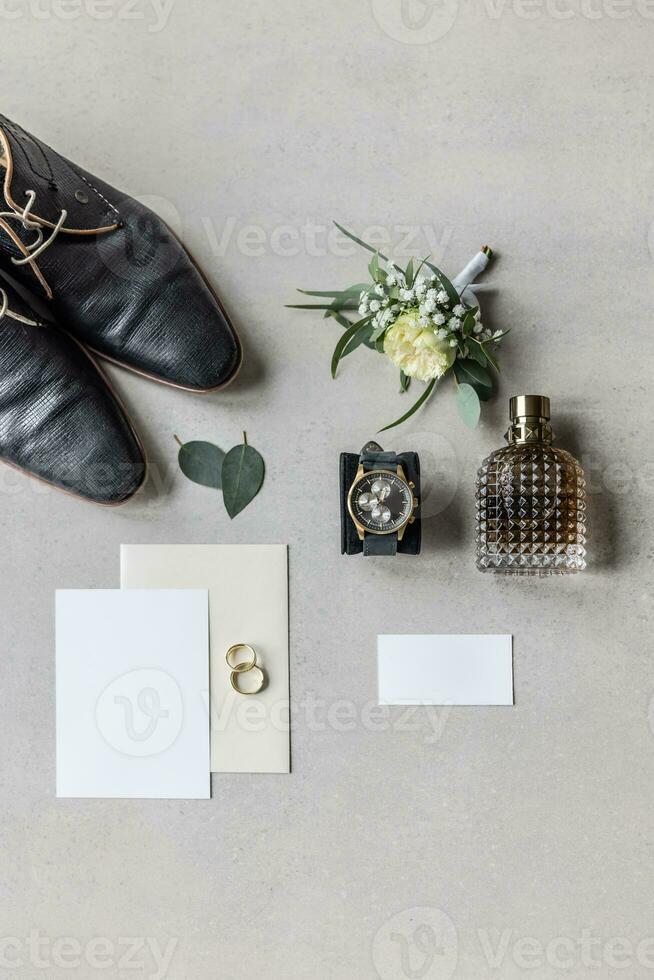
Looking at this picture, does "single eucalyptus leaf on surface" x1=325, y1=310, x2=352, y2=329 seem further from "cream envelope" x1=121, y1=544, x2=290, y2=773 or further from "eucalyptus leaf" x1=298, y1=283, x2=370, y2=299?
"cream envelope" x1=121, y1=544, x2=290, y2=773

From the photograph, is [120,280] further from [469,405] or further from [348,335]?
[469,405]

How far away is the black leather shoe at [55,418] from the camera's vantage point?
0.91 metres

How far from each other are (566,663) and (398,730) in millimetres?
246

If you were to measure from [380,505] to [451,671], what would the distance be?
0.26 meters

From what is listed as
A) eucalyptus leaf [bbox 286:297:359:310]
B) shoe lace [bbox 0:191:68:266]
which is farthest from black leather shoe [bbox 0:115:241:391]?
eucalyptus leaf [bbox 286:297:359:310]

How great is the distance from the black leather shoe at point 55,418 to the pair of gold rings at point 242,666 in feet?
0.83

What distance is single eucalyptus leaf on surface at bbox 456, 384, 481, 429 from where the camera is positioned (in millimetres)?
945

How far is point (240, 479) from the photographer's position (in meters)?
0.97

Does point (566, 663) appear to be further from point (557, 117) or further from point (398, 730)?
point (557, 117)

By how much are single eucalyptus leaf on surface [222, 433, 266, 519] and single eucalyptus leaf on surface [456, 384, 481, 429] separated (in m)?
0.29

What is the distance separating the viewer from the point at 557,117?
98 centimetres

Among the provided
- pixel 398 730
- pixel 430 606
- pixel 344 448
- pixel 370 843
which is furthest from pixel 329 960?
pixel 344 448
